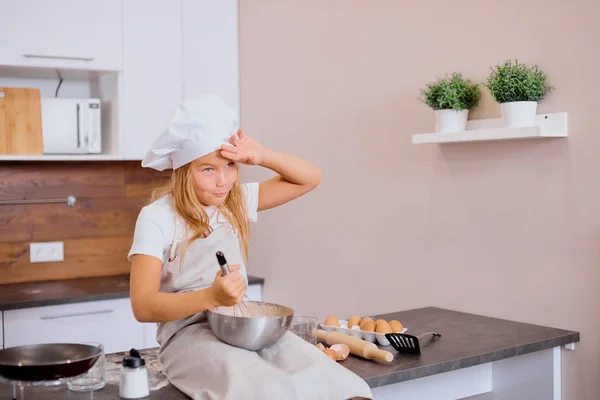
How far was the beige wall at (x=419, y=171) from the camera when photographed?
2.26m

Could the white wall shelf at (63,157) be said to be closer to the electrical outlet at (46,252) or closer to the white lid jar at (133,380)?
the electrical outlet at (46,252)

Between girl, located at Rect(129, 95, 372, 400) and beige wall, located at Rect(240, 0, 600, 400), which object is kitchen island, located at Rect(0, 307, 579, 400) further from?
beige wall, located at Rect(240, 0, 600, 400)

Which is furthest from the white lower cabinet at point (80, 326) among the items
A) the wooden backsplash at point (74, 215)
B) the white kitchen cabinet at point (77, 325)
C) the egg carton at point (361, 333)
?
the egg carton at point (361, 333)

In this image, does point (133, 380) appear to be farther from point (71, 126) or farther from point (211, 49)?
point (211, 49)

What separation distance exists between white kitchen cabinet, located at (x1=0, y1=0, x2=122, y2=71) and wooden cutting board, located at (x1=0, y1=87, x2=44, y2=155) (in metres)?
0.19

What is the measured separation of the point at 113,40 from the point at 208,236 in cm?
182

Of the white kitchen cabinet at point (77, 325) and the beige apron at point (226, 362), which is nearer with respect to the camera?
the beige apron at point (226, 362)

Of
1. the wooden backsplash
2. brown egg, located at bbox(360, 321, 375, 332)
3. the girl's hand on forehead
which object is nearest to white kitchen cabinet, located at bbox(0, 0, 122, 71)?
the wooden backsplash

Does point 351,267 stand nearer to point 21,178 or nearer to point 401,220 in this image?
point 401,220

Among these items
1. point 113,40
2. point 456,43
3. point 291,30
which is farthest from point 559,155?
point 113,40

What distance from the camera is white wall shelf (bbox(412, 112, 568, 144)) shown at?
2.24 m

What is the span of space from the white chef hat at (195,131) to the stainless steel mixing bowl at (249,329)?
35 centimetres

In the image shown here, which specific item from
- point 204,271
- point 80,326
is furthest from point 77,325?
point 204,271

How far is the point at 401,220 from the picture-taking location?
2.83 metres
